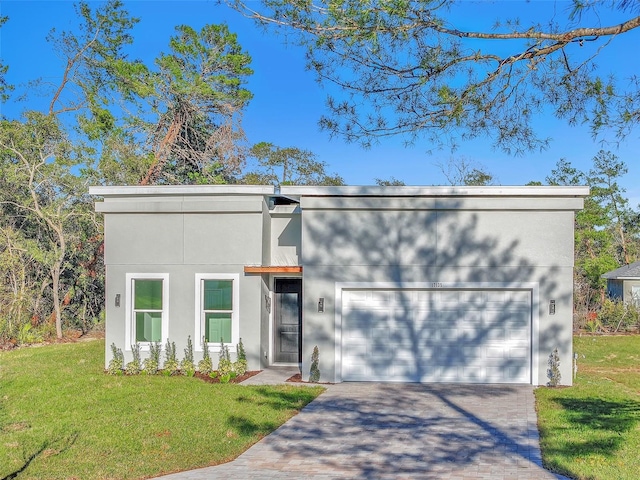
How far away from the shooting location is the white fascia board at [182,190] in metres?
14.7

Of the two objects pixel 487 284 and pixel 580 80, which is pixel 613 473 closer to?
pixel 580 80

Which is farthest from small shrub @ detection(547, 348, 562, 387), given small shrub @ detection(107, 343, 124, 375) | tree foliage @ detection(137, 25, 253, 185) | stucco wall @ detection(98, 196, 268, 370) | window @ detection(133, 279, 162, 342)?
tree foliage @ detection(137, 25, 253, 185)

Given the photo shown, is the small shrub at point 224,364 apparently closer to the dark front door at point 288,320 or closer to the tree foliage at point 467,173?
the dark front door at point 288,320

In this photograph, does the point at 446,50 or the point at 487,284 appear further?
the point at 487,284

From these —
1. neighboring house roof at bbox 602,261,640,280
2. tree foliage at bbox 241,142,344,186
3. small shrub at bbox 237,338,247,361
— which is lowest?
small shrub at bbox 237,338,247,361

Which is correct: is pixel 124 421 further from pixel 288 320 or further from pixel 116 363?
pixel 288 320

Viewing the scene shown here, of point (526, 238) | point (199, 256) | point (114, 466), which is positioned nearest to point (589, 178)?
point (526, 238)

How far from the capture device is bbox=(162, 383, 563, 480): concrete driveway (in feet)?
24.6

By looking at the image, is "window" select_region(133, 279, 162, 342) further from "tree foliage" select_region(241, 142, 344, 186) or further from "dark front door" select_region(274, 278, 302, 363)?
"tree foliage" select_region(241, 142, 344, 186)

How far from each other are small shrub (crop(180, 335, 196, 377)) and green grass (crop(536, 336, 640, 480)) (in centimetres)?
736

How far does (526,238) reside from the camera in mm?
13406

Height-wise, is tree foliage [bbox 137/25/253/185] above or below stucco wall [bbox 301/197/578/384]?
above

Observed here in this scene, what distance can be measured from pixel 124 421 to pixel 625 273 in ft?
87.2

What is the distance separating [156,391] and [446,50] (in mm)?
8200
